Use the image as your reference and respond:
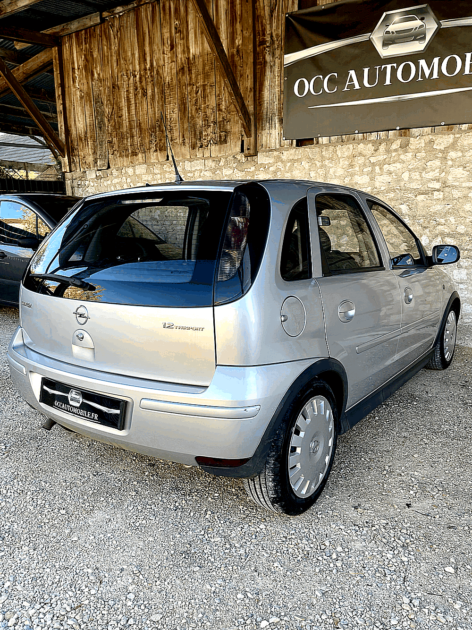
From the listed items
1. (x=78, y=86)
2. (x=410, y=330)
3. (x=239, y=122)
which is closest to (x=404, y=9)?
(x=239, y=122)

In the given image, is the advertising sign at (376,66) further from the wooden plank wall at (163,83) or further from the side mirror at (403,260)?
the side mirror at (403,260)

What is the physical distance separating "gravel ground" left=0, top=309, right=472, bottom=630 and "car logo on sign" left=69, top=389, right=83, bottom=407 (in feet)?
1.86

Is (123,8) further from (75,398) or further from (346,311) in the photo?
(75,398)

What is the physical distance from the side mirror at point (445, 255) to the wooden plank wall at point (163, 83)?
4192 mm

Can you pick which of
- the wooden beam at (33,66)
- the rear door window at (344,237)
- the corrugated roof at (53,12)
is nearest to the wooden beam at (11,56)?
the wooden beam at (33,66)

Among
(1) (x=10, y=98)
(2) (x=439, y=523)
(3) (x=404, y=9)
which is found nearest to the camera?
(2) (x=439, y=523)

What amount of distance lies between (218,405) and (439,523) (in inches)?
51.5

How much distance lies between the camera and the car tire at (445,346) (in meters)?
4.48

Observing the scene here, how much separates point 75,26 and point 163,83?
2.66m

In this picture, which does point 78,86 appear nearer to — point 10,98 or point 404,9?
point 10,98

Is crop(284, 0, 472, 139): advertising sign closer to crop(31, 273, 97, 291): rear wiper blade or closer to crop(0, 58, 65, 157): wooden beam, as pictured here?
crop(31, 273, 97, 291): rear wiper blade

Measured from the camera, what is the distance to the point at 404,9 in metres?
5.77

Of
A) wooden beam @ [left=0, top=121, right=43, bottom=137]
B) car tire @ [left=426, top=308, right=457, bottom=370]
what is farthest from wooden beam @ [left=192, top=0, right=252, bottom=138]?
wooden beam @ [left=0, top=121, right=43, bottom=137]

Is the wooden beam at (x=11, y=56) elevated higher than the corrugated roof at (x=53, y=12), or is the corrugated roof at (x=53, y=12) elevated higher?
the corrugated roof at (x=53, y=12)
